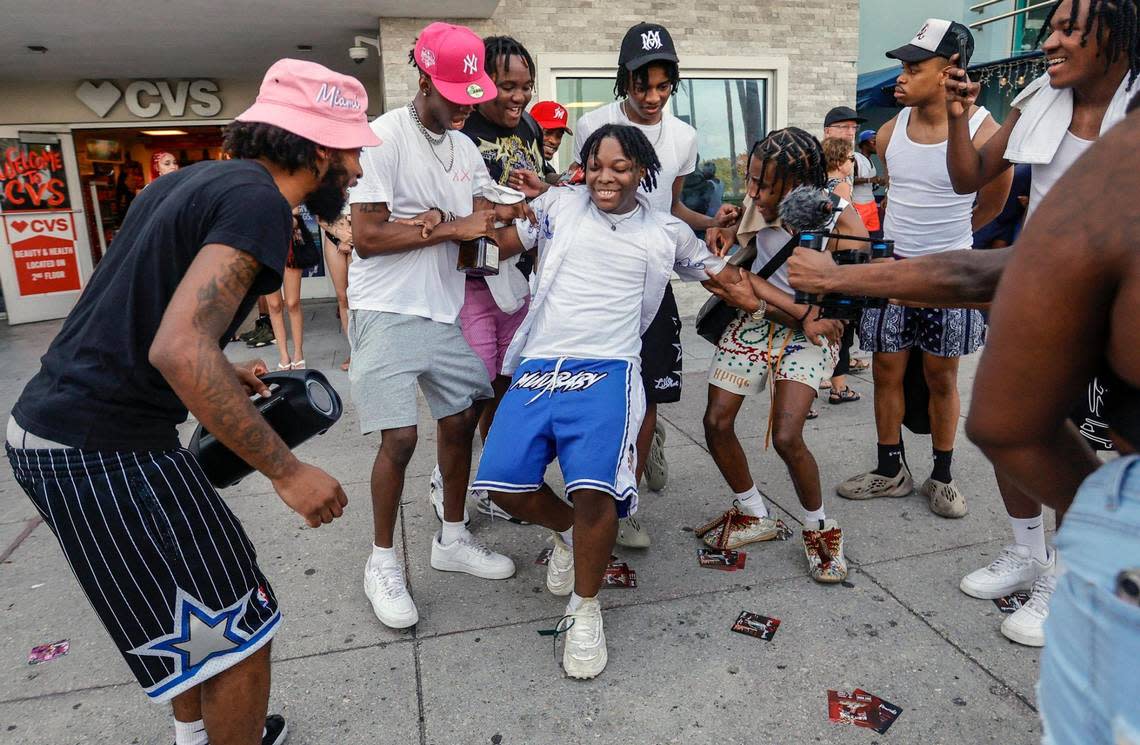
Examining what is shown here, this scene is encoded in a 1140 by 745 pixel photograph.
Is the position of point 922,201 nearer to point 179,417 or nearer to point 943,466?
point 943,466

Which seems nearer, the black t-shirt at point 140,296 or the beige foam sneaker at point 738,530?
the black t-shirt at point 140,296

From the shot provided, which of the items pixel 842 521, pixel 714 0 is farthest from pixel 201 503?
pixel 714 0

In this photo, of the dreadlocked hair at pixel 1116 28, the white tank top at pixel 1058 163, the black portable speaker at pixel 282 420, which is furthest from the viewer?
the white tank top at pixel 1058 163

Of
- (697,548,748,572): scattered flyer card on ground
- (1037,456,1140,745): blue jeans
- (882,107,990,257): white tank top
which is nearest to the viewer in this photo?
(1037,456,1140,745): blue jeans

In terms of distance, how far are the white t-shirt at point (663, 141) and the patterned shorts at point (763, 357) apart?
2.30 feet

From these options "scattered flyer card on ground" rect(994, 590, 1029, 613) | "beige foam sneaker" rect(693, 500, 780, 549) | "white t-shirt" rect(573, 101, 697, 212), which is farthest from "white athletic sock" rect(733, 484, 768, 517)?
"white t-shirt" rect(573, 101, 697, 212)

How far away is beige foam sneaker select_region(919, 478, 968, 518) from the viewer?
3.62 m

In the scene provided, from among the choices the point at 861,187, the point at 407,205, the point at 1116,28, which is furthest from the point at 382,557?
the point at 861,187

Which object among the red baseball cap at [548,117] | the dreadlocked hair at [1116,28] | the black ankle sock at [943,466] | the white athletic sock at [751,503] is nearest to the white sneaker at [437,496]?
the white athletic sock at [751,503]

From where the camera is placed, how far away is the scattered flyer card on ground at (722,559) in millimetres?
3218

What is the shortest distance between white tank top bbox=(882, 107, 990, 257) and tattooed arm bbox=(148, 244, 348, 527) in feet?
10.3

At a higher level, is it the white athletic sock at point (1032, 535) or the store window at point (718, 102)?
the store window at point (718, 102)

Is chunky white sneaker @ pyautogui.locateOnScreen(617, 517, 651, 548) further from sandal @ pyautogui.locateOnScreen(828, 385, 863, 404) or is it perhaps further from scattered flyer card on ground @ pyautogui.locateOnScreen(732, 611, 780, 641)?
sandal @ pyautogui.locateOnScreen(828, 385, 863, 404)

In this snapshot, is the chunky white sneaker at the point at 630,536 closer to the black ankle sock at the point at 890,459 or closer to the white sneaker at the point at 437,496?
the white sneaker at the point at 437,496
